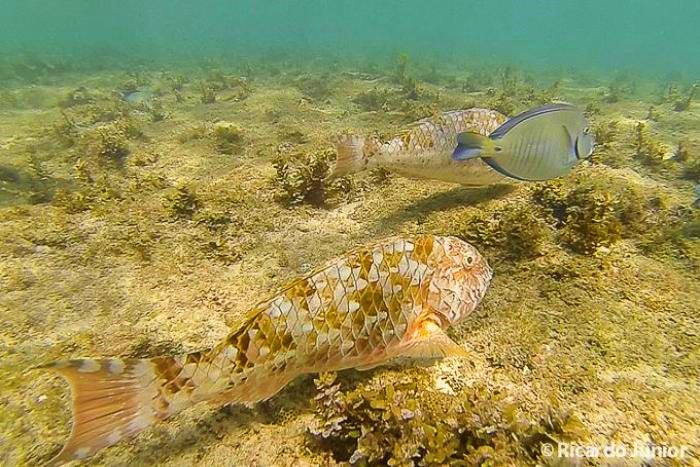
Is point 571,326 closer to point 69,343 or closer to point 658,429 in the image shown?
point 658,429

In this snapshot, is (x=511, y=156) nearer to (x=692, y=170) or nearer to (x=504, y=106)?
(x=692, y=170)

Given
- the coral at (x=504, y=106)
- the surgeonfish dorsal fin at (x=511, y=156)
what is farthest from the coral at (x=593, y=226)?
the coral at (x=504, y=106)

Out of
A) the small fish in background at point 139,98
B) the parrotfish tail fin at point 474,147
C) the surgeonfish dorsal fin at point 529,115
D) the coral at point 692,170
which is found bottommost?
the coral at point 692,170

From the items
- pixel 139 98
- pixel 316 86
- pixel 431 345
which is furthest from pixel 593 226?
pixel 139 98

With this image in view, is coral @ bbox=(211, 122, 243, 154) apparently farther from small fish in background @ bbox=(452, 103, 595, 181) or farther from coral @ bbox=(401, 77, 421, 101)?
coral @ bbox=(401, 77, 421, 101)

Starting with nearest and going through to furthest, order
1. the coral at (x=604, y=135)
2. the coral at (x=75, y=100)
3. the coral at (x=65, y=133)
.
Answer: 1. the coral at (x=604, y=135)
2. the coral at (x=65, y=133)
3. the coral at (x=75, y=100)

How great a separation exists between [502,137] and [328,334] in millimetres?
2296

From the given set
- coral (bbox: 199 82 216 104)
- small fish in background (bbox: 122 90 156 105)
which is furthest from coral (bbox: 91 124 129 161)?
small fish in background (bbox: 122 90 156 105)

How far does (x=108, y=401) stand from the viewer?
2.35 metres

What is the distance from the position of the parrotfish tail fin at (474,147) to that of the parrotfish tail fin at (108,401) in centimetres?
294

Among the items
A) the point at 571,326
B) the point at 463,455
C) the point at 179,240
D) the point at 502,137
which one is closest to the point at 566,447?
the point at 463,455

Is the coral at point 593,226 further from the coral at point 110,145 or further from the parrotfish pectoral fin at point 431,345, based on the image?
the coral at point 110,145

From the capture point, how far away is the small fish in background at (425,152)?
4.98 metres

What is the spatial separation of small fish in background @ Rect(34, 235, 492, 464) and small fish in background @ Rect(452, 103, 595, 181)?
0.97 metres
